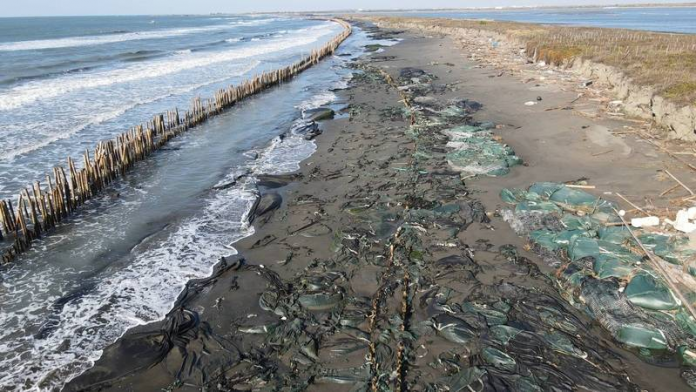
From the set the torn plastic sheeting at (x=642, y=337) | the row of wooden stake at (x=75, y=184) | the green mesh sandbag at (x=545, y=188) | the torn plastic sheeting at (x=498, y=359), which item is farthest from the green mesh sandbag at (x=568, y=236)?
the row of wooden stake at (x=75, y=184)

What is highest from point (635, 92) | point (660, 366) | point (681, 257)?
point (635, 92)

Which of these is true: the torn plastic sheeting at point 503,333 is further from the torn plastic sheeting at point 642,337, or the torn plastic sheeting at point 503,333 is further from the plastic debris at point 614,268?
the torn plastic sheeting at point 642,337

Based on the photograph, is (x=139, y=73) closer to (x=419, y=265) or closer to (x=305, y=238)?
(x=305, y=238)

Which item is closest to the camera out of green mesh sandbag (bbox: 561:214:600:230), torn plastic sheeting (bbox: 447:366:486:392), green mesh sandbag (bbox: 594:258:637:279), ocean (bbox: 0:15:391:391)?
torn plastic sheeting (bbox: 447:366:486:392)

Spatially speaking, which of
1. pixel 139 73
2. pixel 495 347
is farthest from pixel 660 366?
pixel 139 73

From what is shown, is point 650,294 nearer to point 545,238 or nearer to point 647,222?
point 545,238

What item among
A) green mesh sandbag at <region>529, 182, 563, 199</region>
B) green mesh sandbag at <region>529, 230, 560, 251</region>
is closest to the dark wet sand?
green mesh sandbag at <region>529, 230, 560, 251</region>

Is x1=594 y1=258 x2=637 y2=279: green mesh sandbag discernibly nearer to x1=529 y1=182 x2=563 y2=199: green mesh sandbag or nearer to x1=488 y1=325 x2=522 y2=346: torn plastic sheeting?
x1=488 y1=325 x2=522 y2=346: torn plastic sheeting
